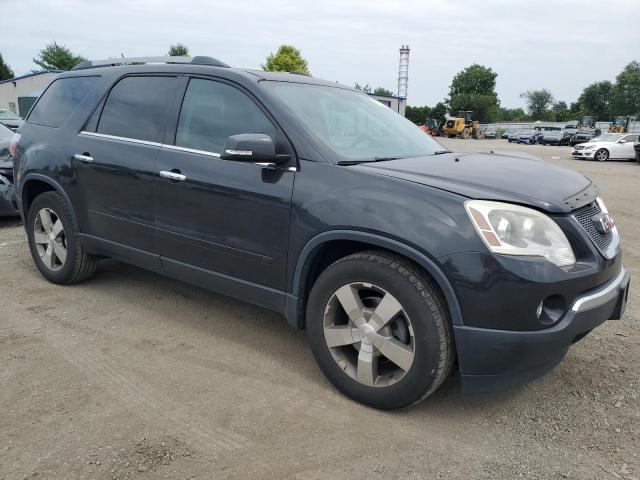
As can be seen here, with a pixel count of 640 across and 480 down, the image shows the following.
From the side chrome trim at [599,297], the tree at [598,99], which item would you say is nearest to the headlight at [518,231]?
the side chrome trim at [599,297]

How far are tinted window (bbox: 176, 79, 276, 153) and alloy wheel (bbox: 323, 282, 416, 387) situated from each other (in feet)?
3.67

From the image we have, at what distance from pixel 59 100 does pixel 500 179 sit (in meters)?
3.76

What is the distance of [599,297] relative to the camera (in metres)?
2.54

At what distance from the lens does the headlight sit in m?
2.36

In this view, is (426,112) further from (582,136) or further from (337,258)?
(337,258)

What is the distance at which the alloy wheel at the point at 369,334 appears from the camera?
2607 millimetres

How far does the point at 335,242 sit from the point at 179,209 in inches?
46.6

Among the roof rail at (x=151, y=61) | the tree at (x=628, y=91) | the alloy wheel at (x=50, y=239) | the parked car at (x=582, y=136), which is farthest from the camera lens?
the tree at (x=628, y=91)

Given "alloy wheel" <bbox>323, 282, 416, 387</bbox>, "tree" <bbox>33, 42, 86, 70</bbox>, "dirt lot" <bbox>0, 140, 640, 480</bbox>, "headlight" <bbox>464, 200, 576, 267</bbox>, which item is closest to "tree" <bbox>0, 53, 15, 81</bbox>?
"tree" <bbox>33, 42, 86, 70</bbox>

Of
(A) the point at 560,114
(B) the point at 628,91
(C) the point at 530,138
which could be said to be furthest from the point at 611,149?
(A) the point at 560,114

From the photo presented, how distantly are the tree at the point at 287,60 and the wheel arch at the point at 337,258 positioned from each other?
3498cm

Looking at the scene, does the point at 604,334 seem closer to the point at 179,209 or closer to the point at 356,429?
the point at 356,429

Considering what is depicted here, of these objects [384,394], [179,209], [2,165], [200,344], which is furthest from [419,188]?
[2,165]

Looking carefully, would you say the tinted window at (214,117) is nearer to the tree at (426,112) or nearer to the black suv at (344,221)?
the black suv at (344,221)
